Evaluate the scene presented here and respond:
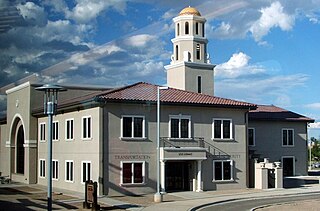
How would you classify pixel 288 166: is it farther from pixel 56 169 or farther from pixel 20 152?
pixel 20 152

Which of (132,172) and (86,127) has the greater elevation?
(86,127)

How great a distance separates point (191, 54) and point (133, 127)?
18122 mm

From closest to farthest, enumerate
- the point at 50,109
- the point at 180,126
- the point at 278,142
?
the point at 50,109
the point at 180,126
the point at 278,142

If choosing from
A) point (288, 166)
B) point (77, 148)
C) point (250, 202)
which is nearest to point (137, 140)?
point (77, 148)

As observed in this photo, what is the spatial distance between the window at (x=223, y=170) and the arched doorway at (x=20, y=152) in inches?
758

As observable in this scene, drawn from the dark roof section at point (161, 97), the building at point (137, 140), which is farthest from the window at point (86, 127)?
the dark roof section at point (161, 97)

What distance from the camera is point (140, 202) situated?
30.4 m

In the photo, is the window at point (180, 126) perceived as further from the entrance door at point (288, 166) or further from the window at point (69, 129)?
the entrance door at point (288, 166)

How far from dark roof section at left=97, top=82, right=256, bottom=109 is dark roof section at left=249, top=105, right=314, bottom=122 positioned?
43.1 feet

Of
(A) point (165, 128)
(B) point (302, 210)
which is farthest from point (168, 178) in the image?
(B) point (302, 210)

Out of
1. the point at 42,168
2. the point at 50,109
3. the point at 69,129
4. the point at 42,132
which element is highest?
the point at 50,109

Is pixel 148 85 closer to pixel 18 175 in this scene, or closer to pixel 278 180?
pixel 278 180

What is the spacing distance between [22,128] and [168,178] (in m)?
17.8

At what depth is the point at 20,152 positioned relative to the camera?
165 feet
